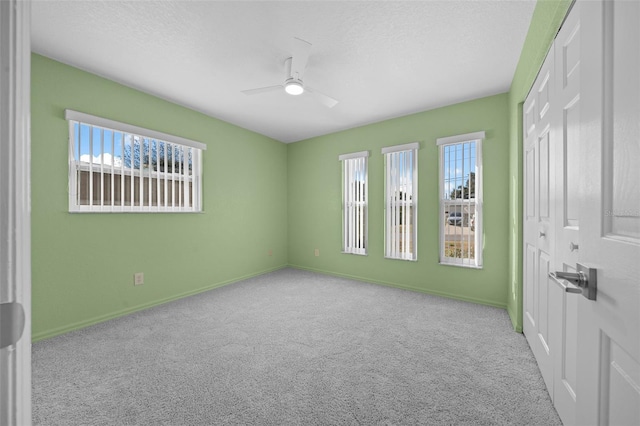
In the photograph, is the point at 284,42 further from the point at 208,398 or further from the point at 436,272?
the point at 436,272

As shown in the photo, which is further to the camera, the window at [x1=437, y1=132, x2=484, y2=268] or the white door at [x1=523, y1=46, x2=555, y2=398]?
the window at [x1=437, y1=132, x2=484, y2=268]

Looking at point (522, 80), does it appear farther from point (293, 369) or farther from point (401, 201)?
point (293, 369)

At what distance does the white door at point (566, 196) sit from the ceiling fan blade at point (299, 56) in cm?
163

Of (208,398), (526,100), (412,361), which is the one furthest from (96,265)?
(526,100)

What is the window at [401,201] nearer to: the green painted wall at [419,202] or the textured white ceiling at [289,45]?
the green painted wall at [419,202]

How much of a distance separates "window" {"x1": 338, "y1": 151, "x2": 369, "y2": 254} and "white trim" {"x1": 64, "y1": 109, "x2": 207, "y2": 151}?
2274 millimetres

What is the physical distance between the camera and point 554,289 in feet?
5.32

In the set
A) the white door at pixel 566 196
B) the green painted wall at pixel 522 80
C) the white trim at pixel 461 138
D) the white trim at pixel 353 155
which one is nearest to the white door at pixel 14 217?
the white door at pixel 566 196

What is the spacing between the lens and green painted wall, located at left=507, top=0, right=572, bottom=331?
157cm

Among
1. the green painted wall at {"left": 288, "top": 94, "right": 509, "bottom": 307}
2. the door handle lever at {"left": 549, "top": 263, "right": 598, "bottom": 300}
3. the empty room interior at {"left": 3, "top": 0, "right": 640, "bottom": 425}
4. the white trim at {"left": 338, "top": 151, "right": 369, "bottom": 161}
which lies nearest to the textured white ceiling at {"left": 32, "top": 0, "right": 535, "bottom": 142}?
the empty room interior at {"left": 3, "top": 0, "right": 640, "bottom": 425}

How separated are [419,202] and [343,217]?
4.33 feet

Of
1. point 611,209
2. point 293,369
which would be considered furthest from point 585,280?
point 293,369

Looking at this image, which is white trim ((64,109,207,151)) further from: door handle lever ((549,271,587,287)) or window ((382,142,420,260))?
door handle lever ((549,271,587,287))

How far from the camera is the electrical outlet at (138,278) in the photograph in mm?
3118
